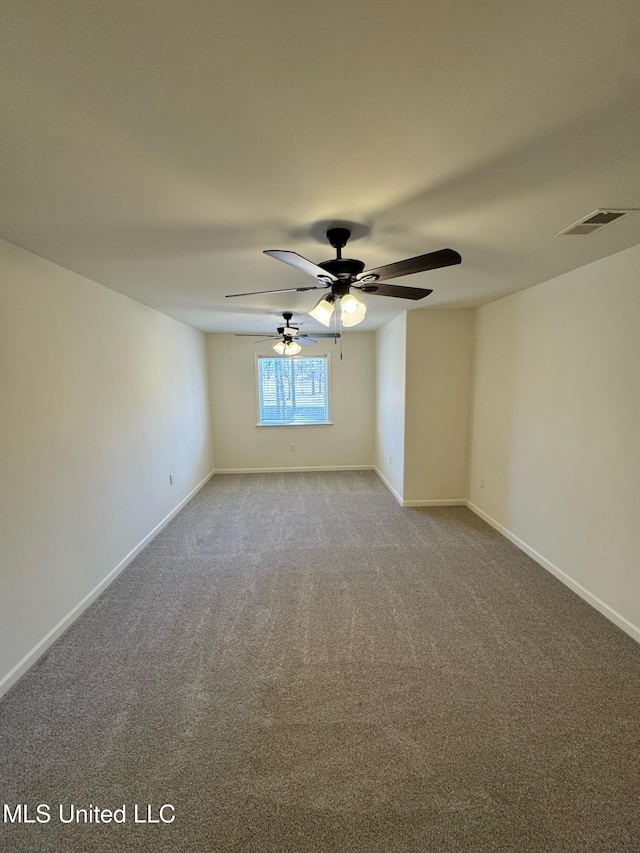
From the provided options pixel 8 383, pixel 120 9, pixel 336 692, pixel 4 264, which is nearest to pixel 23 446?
pixel 8 383

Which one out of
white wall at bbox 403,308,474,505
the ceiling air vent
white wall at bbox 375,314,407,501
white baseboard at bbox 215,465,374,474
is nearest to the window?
white baseboard at bbox 215,465,374,474

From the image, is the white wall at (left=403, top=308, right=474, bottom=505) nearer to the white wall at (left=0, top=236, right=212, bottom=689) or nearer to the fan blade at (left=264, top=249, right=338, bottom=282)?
the fan blade at (left=264, top=249, right=338, bottom=282)

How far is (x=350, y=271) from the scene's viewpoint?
1.84 m

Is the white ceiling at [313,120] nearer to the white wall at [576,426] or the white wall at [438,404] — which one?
the white wall at [576,426]

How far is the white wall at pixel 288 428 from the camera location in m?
5.69

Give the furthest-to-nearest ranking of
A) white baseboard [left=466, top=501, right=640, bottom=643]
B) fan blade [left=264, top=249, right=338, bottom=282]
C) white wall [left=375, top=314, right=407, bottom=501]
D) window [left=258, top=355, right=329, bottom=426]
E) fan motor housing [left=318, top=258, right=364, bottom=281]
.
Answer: window [left=258, top=355, right=329, bottom=426] → white wall [left=375, top=314, right=407, bottom=501] → white baseboard [left=466, top=501, right=640, bottom=643] → fan motor housing [left=318, top=258, right=364, bottom=281] → fan blade [left=264, top=249, right=338, bottom=282]

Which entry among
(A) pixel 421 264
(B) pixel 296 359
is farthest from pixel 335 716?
(B) pixel 296 359

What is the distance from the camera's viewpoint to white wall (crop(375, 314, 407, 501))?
4.28 m

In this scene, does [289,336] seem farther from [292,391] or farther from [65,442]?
[65,442]

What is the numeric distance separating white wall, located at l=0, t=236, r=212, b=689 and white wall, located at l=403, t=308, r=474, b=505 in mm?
2904

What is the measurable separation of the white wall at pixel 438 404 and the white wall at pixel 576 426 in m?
0.49

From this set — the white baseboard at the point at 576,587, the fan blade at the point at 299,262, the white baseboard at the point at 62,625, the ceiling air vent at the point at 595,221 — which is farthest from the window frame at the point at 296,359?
the ceiling air vent at the point at 595,221

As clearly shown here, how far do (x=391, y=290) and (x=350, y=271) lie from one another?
39cm

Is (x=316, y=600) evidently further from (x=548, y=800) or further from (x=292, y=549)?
(x=548, y=800)
